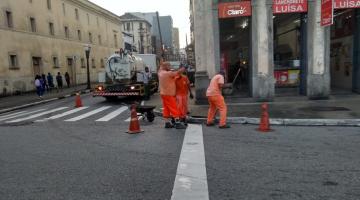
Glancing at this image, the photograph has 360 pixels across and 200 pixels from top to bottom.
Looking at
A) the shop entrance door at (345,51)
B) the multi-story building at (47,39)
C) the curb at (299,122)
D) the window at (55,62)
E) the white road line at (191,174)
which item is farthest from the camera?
the window at (55,62)

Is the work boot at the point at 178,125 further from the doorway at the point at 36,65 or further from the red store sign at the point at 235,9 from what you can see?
the doorway at the point at 36,65

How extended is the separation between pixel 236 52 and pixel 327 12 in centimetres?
435

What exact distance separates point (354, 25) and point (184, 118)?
29.9ft

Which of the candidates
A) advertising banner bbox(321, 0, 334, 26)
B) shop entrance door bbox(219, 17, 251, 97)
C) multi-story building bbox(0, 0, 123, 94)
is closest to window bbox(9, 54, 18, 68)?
multi-story building bbox(0, 0, 123, 94)

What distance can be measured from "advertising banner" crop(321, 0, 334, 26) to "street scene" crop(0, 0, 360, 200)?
0.13 ft

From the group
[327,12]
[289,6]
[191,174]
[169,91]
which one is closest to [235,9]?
[289,6]

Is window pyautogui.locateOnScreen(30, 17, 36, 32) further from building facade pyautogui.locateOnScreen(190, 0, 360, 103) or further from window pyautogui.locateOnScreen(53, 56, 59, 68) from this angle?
building facade pyautogui.locateOnScreen(190, 0, 360, 103)

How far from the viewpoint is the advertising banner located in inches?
509

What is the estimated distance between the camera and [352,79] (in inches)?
591

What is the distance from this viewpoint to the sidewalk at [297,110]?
9.84 metres

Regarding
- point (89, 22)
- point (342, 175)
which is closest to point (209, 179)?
point (342, 175)

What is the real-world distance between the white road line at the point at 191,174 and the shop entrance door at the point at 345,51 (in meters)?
9.78

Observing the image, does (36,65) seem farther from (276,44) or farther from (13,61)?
(276,44)

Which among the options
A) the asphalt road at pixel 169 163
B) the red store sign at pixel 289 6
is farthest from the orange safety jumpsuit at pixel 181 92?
the red store sign at pixel 289 6
